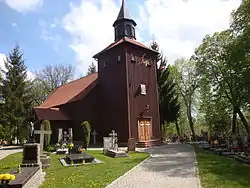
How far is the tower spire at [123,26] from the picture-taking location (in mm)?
27344

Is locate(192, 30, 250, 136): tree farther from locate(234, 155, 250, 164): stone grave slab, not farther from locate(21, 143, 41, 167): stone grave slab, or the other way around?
locate(21, 143, 41, 167): stone grave slab

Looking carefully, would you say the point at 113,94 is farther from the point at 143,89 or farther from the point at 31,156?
the point at 31,156

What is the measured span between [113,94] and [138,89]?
2.53 metres

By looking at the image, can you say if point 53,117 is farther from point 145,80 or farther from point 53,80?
point 53,80

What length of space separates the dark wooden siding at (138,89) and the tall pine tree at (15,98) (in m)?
16.5

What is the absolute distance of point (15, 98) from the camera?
33750 mm

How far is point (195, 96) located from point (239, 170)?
3351 centimetres

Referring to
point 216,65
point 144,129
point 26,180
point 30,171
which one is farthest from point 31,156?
point 216,65

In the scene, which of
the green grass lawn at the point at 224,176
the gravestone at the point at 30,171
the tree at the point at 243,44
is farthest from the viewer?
the tree at the point at 243,44

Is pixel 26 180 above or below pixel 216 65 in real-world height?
below

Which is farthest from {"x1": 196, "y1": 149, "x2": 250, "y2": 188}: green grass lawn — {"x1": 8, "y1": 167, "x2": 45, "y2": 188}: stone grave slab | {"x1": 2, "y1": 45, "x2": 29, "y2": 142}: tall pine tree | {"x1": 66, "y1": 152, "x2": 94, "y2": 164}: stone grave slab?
{"x1": 2, "y1": 45, "x2": 29, "y2": 142}: tall pine tree

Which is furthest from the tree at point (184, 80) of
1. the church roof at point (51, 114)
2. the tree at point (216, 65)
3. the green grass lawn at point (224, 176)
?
the green grass lawn at point (224, 176)

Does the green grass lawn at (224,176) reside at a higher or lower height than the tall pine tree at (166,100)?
lower

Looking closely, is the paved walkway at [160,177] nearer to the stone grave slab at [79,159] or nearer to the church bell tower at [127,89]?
the stone grave slab at [79,159]
